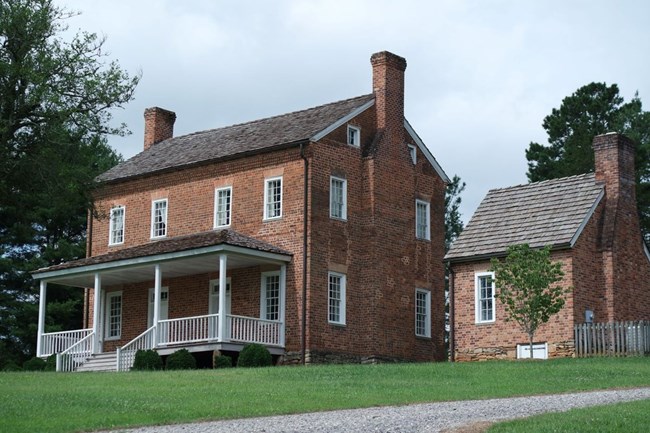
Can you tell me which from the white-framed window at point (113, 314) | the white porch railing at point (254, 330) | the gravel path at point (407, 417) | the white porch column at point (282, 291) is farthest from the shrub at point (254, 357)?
the gravel path at point (407, 417)

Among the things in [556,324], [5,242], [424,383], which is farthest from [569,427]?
[5,242]

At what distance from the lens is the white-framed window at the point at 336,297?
1412 inches

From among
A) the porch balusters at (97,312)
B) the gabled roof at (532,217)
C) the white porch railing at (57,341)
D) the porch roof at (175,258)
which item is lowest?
the white porch railing at (57,341)

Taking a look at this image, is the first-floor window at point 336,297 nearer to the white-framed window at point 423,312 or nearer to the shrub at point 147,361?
the white-framed window at point 423,312

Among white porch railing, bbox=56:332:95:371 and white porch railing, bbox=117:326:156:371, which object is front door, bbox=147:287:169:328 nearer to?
white porch railing, bbox=56:332:95:371

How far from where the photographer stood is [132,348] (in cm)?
3612

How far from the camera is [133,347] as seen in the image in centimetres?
3619

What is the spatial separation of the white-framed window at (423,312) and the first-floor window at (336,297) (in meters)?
3.32

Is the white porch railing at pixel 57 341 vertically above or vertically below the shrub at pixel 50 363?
above

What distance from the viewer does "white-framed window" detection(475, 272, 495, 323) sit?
35500 millimetres

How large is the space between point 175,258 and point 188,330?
2.21 m

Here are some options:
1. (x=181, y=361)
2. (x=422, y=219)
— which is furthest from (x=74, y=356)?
(x=422, y=219)

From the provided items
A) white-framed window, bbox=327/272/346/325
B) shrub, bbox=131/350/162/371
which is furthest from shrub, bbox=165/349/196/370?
white-framed window, bbox=327/272/346/325

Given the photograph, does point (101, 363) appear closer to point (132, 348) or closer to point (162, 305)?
point (132, 348)
